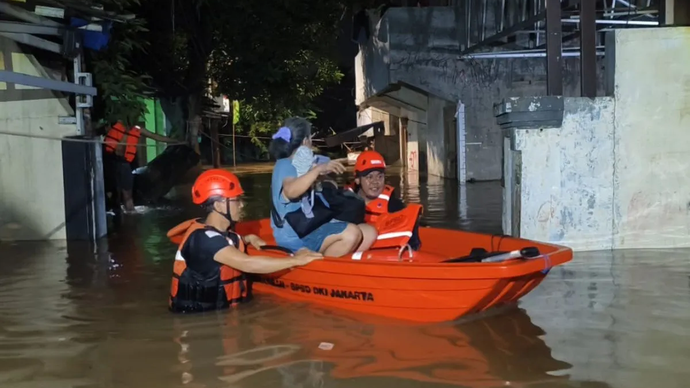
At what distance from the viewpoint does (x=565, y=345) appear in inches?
193

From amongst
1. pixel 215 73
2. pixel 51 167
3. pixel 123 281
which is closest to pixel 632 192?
pixel 123 281

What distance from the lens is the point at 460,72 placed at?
58.0 feet

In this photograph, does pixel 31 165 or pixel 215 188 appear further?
pixel 31 165

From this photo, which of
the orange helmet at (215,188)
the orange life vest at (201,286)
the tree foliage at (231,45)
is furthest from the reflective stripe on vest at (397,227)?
the tree foliage at (231,45)

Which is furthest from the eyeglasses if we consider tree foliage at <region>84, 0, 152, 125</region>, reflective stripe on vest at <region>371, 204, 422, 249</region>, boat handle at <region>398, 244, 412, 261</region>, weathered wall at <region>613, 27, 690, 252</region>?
tree foliage at <region>84, 0, 152, 125</region>

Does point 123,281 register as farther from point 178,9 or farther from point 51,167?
point 178,9

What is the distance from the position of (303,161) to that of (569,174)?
11.4 feet

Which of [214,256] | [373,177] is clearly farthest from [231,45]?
[214,256]

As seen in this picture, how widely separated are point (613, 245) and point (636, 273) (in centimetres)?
110

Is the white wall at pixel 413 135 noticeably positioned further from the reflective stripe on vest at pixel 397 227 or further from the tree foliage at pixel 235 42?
the reflective stripe on vest at pixel 397 227

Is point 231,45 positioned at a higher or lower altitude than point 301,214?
higher

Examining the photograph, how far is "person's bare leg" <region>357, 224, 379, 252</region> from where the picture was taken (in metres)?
6.24

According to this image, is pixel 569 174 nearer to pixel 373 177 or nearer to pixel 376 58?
pixel 373 177

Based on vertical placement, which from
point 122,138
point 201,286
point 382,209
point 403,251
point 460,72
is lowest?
point 201,286
